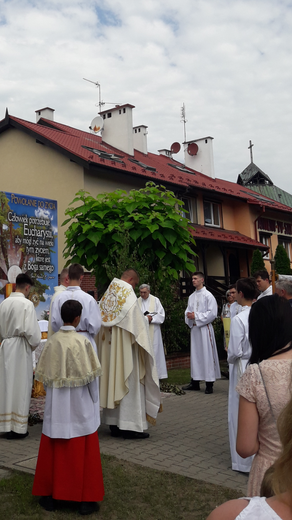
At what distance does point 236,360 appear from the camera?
18.1 feet

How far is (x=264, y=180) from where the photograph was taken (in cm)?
4400

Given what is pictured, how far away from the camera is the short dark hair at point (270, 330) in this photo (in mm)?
2656

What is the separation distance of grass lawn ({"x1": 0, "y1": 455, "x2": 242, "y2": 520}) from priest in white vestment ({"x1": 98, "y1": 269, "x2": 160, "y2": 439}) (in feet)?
4.28

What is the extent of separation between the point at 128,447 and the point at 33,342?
1.95 m

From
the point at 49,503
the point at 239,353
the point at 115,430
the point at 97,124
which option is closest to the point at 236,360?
the point at 239,353

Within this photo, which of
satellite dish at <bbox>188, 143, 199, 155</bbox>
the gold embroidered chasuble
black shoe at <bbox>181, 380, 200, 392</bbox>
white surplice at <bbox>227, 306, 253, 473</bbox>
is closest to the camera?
white surplice at <bbox>227, 306, 253, 473</bbox>

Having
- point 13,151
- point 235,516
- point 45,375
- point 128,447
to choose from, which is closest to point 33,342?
point 128,447

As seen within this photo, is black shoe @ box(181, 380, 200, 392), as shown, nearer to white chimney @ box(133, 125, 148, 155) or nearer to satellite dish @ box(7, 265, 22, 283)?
satellite dish @ box(7, 265, 22, 283)

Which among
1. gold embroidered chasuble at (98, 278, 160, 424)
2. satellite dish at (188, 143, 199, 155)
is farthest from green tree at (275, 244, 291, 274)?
gold embroidered chasuble at (98, 278, 160, 424)

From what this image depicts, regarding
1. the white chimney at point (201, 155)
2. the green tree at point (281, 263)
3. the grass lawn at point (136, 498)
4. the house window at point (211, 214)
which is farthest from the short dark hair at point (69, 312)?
the white chimney at point (201, 155)

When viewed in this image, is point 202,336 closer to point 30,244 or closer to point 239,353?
point 30,244

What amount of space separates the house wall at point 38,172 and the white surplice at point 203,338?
8.91 metres

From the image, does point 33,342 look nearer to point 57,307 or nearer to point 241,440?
point 57,307

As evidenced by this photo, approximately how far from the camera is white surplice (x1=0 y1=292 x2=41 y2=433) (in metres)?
6.82
